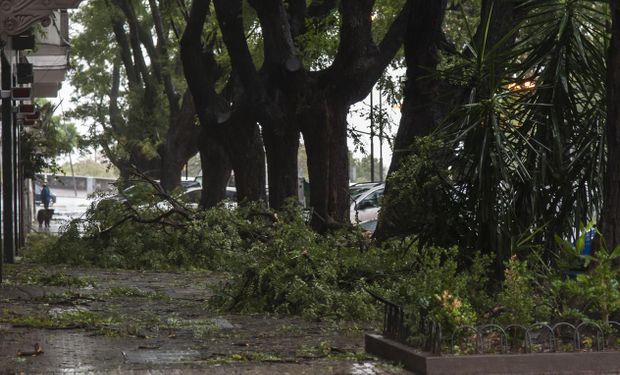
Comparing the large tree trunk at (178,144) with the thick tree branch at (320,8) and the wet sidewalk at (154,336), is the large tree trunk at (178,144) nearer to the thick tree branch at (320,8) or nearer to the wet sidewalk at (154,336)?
the thick tree branch at (320,8)

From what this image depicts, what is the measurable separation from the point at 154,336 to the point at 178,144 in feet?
101

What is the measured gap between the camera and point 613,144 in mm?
10766

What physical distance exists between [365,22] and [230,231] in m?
4.46

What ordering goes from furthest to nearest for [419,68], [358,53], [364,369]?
1. [358,53]
2. [419,68]
3. [364,369]

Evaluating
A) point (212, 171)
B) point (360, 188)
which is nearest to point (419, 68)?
point (212, 171)

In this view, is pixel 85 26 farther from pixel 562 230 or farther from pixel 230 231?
pixel 562 230

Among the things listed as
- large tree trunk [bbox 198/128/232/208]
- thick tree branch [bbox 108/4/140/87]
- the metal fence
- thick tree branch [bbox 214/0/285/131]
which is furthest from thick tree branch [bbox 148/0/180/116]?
the metal fence

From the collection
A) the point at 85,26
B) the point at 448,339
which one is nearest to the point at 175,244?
the point at 448,339

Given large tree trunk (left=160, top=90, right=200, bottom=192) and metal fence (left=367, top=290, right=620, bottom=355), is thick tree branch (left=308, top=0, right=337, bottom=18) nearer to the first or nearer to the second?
large tree trunk (left=160, top=90, right=200, bottom=192)

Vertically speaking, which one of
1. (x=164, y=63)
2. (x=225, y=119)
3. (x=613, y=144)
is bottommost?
(x=613, y=144)

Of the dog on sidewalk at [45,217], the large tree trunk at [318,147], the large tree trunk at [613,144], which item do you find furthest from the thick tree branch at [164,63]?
the large tree trunk at [613,144]

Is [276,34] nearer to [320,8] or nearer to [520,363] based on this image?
[320,8]

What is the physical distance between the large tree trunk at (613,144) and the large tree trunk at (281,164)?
529 inches

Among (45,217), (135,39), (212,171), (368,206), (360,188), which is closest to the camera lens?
(212,171)
